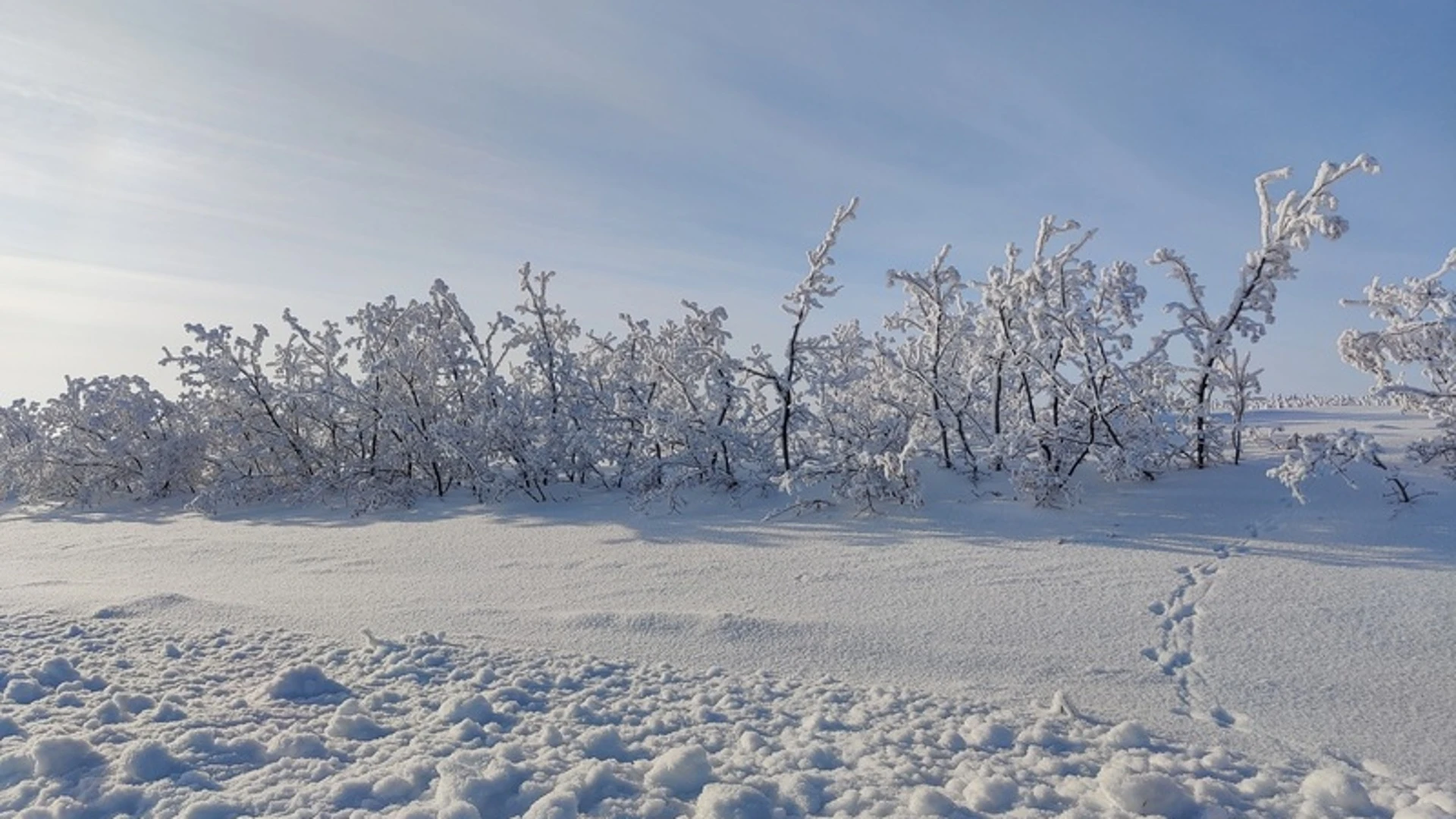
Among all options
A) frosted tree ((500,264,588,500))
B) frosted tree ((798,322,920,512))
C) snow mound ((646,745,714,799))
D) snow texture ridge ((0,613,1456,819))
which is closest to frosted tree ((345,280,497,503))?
frosted tree ((500,264,588,500))

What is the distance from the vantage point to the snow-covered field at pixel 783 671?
2520 millimetres


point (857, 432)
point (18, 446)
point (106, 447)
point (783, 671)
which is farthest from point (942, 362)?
point (18, 446)

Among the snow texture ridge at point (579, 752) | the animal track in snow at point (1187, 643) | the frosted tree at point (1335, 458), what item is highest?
the frosted tree at point (1335, 458)

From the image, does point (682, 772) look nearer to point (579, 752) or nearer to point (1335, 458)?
point (579, 752)

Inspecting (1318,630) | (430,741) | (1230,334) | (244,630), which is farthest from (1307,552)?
(244,630)

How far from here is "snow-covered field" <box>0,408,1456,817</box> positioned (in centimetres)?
252

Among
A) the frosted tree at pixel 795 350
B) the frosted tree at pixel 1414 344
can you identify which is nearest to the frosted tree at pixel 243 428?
the frosted tree at pixel 795 350

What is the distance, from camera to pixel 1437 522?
5.51 metres

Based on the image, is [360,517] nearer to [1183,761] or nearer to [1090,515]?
[1090,515]

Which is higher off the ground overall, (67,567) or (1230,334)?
(1230,334)

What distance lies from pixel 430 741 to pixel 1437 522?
21.0 ft

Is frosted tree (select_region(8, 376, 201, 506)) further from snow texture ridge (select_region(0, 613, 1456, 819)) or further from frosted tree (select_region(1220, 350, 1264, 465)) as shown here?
frosted tree (select_region(1220, 350, 1264, 465))

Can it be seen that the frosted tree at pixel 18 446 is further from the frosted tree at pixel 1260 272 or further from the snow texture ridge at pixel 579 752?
the frosted tree at pixel 1260 272

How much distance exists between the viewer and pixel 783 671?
362 cm
